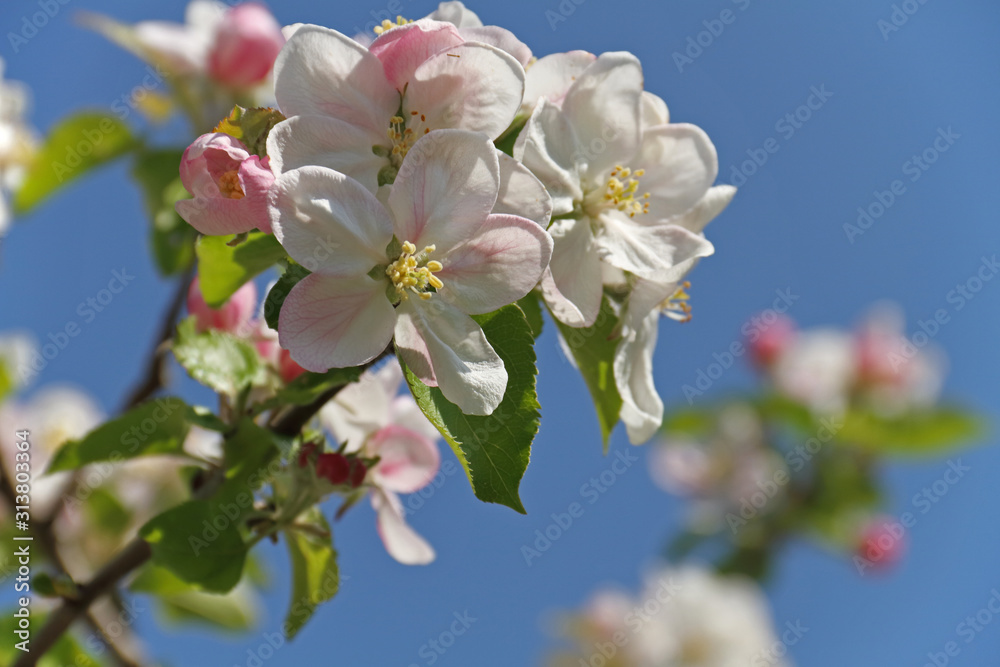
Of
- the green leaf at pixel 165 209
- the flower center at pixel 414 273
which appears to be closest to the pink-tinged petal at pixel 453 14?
the flower center at pixel 414 273

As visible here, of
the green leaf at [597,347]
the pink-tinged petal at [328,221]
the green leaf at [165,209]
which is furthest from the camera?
the green leaf at [165,209]

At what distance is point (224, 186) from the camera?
75 cm

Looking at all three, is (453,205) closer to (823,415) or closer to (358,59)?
(358,59)

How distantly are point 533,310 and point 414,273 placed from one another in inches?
7.0

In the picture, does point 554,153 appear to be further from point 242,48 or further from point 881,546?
point 881,546

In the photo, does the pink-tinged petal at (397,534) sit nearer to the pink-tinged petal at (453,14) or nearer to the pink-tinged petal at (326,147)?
the pink-tinged petal at (326,147)

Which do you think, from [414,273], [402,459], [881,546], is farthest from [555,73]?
[881,546]

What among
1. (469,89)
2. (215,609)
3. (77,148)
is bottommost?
(215,609)

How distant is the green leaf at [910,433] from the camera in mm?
3697

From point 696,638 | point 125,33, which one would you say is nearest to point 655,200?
point 125,33

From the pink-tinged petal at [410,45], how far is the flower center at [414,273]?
0.56ft

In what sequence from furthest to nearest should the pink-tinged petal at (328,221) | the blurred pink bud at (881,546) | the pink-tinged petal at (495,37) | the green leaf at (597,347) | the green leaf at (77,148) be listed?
1. the blurred pink bud at (881,546)
2. the green leaf at (77,148)
3. the green leaf at (597,347)
4. the pink-tinged petal at (495,37)
5. the pink-tinged petal at (328,221)

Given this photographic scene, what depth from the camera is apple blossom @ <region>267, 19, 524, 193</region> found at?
30.5 inches

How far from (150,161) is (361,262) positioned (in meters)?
1.20
